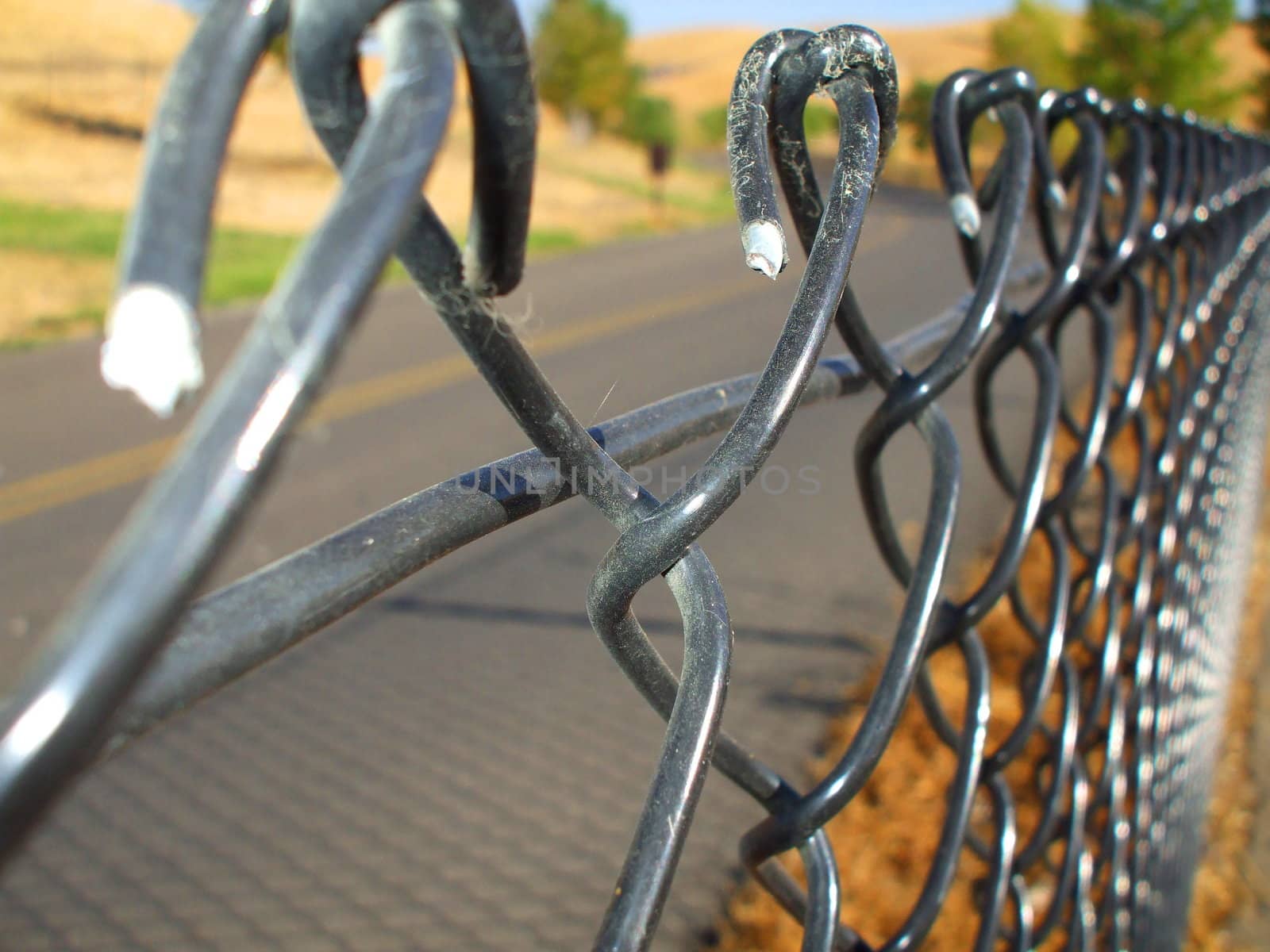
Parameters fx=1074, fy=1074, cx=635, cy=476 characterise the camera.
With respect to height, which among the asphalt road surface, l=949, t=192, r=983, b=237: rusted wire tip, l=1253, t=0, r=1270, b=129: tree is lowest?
the asphalt road surface

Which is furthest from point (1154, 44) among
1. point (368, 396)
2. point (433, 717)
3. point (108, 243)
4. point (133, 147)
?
point (433, 717)

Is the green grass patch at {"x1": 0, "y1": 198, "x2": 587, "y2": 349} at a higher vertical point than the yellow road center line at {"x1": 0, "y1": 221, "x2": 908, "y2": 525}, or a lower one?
higher

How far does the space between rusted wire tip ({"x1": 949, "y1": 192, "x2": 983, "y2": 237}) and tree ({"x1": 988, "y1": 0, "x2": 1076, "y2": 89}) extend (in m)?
10.6

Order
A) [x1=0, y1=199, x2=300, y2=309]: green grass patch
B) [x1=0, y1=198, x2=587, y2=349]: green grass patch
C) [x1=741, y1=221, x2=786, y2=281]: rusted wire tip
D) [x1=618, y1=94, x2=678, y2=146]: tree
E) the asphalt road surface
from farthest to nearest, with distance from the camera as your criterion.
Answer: [x1=618, y1=94, x2=678, y2=146]: tree, [x1=0, y1=199, x2=300, y2=309]: green grass patch, [x1=0, y1=198, x2=587, y2=349]: green grass patch, the asphalt road surface, [x1=741, y1=221, x2=786, y2=281]: rusted wire tip

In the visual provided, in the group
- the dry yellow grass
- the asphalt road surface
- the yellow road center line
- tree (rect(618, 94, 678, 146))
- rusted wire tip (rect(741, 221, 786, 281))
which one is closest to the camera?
rusted wire tip (rect(741, 221, 786, 281))

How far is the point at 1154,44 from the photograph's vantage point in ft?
71.1

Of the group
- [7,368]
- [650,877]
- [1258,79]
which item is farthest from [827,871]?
[1258,79]

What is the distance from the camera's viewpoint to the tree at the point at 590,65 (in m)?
33.7

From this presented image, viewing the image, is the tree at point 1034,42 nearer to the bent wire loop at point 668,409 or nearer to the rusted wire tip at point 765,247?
the bent wire loop at point 668,409

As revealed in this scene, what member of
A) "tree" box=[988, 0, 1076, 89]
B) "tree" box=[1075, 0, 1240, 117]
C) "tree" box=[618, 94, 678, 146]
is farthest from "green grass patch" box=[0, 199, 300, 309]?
"tree" box=[618, 94, 678, 146]

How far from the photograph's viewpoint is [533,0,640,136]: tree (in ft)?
111

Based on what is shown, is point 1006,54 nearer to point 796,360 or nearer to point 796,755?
point 796,755

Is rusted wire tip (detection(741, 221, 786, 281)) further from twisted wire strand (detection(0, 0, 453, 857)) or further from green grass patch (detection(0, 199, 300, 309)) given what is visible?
green grass patch (detection(0, 199, 300, 309))

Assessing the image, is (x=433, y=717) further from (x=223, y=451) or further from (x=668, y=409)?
(x=223, y=451)
